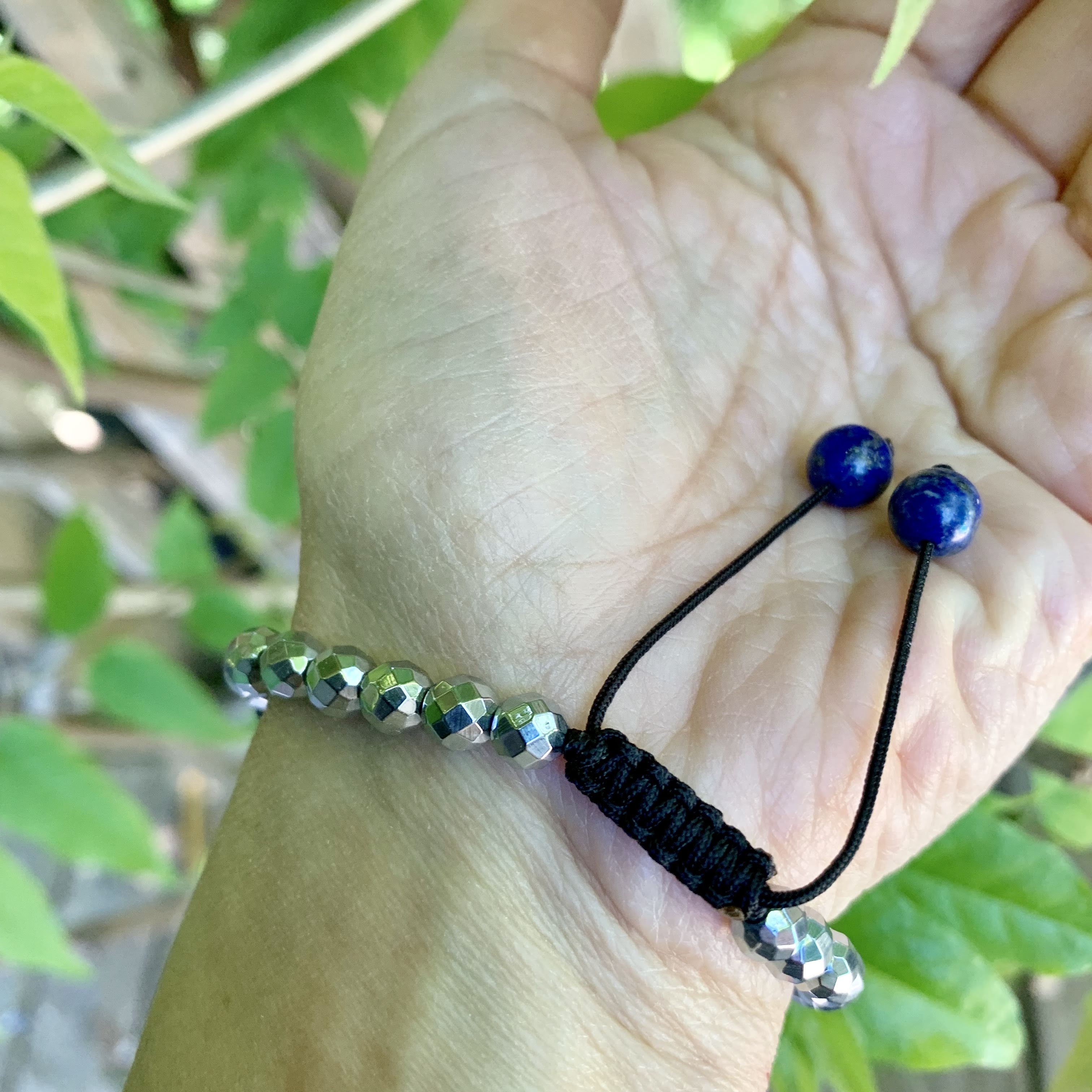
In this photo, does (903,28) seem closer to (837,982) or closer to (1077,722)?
(837,982)

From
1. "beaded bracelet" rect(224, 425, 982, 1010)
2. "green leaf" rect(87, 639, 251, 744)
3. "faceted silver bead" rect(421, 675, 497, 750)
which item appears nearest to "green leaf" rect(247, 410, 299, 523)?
"green leaf" rect(87, 639, 251, 744)

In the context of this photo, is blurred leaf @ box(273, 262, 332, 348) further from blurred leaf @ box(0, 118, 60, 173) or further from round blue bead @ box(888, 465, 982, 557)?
round blue bead @ box(888, 465, 982, 557)

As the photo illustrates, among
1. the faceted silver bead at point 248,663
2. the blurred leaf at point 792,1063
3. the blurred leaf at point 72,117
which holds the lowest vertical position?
the blurred leaf at point 792,1063

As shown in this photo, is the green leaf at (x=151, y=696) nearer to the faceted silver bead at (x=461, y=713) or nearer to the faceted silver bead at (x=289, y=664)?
the faceted silver bead at (x=289, y=664)

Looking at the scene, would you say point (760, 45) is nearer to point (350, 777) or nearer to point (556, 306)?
point (556, 306)

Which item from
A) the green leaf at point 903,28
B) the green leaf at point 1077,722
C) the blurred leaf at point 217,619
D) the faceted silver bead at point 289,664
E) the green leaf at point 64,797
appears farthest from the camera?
the blurred leaf at point 217,619

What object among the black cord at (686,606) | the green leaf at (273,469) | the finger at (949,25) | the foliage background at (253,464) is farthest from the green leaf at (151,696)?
the finger at (949,25)
